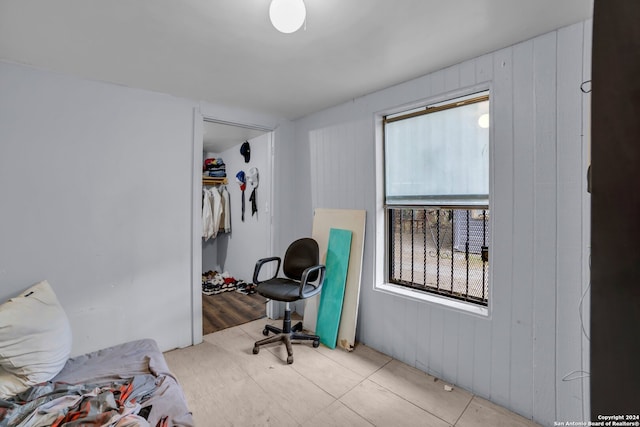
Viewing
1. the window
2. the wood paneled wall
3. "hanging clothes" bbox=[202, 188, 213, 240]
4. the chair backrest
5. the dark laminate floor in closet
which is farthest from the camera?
"hanging clothes" bbox=[202, 188, 213, 240]

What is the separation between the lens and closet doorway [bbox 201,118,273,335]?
3.36 m

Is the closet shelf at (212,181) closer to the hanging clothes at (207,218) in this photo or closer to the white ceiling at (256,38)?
the hanging clothes at (207,218)

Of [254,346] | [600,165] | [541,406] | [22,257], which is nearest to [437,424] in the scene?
[541,406]

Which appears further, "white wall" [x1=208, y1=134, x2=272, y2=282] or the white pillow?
"white wall" [x1=208, y1=134, x2=272, y2=282]

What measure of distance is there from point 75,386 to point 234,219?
308 centimetres

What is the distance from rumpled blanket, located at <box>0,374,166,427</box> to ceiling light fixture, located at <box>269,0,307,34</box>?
1.90 metres

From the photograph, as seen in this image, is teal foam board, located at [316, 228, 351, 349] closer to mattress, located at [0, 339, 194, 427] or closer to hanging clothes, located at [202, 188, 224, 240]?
mattress, located at [0, 339, 194, 427]

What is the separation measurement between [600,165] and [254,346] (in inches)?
103

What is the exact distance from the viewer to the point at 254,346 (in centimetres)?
251

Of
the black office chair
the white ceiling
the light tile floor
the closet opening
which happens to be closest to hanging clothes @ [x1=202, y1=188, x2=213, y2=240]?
the closet opening

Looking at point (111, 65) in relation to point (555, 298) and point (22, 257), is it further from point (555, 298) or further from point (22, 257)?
point (555, 298)

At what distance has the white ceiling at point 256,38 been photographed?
138cm

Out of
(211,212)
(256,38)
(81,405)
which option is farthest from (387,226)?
(211,212)

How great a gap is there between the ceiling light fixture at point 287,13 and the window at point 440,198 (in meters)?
1.36
